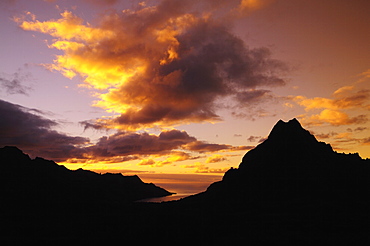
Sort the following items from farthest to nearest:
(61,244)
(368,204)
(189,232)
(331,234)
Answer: (368,204) < (189,232) < (61,244) < (331,234)

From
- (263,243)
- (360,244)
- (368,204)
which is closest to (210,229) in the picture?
(263,243)

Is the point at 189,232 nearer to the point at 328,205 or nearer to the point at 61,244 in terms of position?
the point at 61,244

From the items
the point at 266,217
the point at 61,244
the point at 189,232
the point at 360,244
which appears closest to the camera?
the point at 360,244

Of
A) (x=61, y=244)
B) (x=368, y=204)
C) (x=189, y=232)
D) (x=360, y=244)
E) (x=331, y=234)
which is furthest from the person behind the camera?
(x=368, y=204)

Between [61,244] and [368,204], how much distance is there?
199 m

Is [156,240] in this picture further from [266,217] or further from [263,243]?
[266,217]

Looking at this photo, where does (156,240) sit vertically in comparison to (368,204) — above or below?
below

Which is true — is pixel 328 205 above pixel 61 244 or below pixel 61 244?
above

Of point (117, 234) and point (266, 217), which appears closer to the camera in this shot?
point (117, 234)

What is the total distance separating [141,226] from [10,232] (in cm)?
8785

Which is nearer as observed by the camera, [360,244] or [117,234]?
[360,244]

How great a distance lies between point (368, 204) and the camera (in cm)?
19312

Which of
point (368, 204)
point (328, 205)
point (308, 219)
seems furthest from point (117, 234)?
point (368, 204)

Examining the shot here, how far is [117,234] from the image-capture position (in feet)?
552
